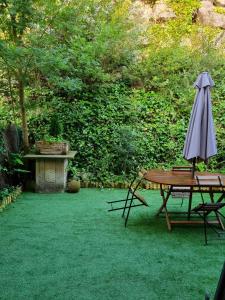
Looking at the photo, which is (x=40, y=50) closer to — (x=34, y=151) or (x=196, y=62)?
(x=34, y=151)

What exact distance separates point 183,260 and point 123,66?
25.3 ft

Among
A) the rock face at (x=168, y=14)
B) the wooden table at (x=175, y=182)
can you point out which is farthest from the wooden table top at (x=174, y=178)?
the rock face at (x=168, y=14)

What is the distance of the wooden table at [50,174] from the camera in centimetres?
772

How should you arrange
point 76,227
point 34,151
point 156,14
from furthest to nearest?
point 156,14 → point 34,151 → point 76,227

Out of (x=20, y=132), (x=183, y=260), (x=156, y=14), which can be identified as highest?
(x=156, y=14)

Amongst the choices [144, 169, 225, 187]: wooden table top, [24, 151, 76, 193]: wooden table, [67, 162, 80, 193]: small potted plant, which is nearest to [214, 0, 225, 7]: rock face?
[67, 162, 80, 193]: small potted plant

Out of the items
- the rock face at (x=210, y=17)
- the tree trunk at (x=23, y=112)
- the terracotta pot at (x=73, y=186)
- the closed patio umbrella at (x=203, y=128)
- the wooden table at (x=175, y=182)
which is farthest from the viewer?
the rock face at (x=210, y=17)

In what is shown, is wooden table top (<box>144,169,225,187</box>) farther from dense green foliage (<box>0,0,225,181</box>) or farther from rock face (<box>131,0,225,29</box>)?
rock face (<box>131,0,225,29</box>)

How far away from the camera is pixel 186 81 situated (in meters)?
10.5

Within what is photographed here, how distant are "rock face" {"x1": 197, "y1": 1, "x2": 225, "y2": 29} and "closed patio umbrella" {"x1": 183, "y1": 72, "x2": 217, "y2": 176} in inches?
331

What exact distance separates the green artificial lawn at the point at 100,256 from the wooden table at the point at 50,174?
1410mm

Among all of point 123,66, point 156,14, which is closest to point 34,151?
point 123,66

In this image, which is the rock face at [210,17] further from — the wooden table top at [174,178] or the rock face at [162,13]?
the wooden table top at [174,178]

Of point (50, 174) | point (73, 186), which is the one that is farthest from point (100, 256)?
point (50, 174)
